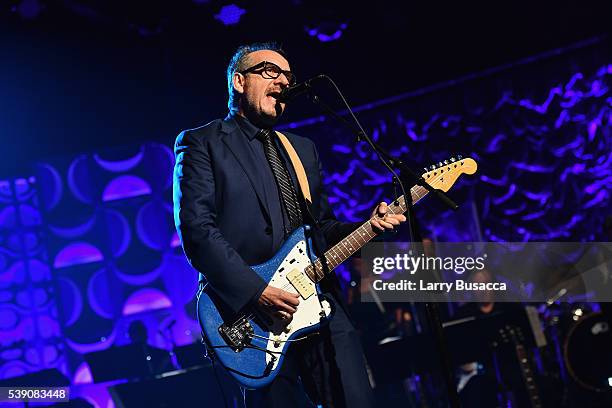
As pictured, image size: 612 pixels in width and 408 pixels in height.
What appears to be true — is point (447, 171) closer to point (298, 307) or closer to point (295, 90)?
point (295, 90)

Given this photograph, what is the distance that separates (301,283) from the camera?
3.02m

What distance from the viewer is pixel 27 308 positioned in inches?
332

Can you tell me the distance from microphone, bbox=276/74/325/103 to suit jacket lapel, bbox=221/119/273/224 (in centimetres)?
28

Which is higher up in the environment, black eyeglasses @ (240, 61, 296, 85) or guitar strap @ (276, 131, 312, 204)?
black eyeglasses @ (240, 61, 296, 85)


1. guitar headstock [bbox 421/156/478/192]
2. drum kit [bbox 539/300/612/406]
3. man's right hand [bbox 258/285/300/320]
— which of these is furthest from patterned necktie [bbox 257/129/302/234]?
drum kit [bbox 539/300/612/406]

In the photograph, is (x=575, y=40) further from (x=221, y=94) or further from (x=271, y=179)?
(x=271, y=179)

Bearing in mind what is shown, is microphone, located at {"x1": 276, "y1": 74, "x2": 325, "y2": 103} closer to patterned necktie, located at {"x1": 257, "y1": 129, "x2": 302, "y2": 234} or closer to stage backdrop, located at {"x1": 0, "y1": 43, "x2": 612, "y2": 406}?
patterned necktie, located at {"x1": 257, "y1": 129, "x2": 302, "y2": 234}

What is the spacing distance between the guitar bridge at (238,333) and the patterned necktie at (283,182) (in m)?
0.47

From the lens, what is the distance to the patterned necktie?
10.4 feet

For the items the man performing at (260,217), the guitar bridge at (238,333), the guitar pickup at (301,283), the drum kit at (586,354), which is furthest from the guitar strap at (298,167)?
the drum kit at (586,354)

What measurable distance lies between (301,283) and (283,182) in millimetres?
503

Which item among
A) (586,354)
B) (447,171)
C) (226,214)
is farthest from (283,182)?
(586,354)

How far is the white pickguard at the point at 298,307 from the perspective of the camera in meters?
2.94

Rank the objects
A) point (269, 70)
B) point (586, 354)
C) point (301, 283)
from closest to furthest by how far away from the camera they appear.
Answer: point (301, 283) → point (269, 70) → point (586, 354)
